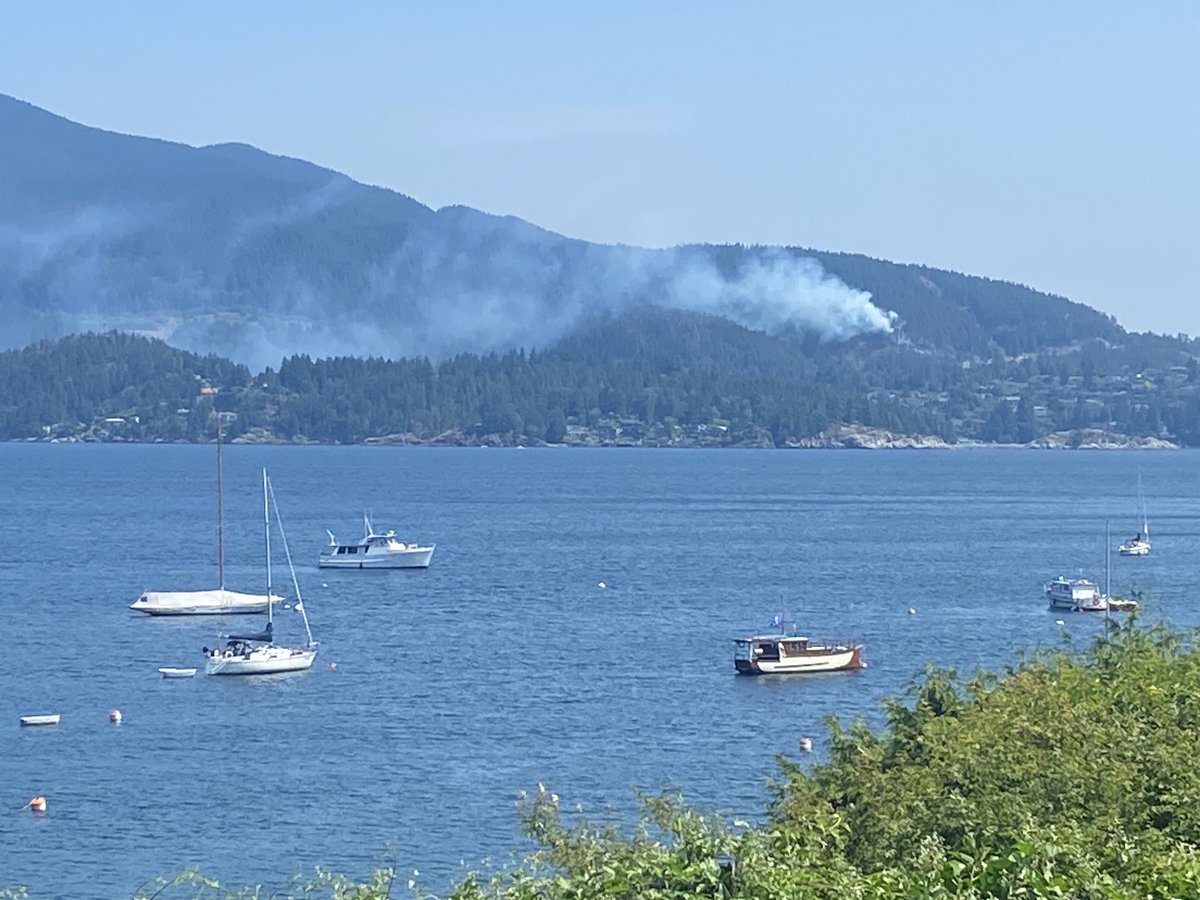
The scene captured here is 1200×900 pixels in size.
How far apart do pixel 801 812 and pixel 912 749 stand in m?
3.73

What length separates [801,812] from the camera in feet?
78.6

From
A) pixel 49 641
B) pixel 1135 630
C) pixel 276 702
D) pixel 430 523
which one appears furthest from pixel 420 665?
pixel 430 523

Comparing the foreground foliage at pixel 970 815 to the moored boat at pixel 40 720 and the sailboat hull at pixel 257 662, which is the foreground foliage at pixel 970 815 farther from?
the sailboat hull at pixel 257 662

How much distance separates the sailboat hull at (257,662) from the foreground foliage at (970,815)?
2396cm

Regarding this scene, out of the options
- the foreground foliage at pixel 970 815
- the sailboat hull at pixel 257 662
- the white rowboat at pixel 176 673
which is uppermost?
the foreground foliage at pixel 970 815

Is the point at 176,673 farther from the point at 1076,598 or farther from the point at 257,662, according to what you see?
the point at 1076,598

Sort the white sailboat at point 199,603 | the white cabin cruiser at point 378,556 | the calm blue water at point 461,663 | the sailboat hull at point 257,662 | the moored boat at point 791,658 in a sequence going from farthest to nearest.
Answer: the white cabin cruiser at point 378,556 < the white sailboat at point 199,603 < the sailboat hull at point 257,662 < the moored boat at point 791,658 < the calm blue water at point 461,663

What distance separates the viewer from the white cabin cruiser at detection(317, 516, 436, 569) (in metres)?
92.2

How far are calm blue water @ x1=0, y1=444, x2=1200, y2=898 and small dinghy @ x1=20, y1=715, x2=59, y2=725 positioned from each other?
0.52 metres

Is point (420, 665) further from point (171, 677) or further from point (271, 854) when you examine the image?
point (271, 854)

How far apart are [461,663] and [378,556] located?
115 ft

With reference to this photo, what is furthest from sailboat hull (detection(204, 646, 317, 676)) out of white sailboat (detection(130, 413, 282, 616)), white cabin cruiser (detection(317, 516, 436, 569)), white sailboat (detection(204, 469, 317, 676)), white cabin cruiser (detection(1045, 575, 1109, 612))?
white cabin cruiser (detection(317, 516, 436, 569))

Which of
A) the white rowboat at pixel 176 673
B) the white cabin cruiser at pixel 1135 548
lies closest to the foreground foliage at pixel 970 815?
the white rowboat at pixel 176 673

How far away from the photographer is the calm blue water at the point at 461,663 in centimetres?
3688
